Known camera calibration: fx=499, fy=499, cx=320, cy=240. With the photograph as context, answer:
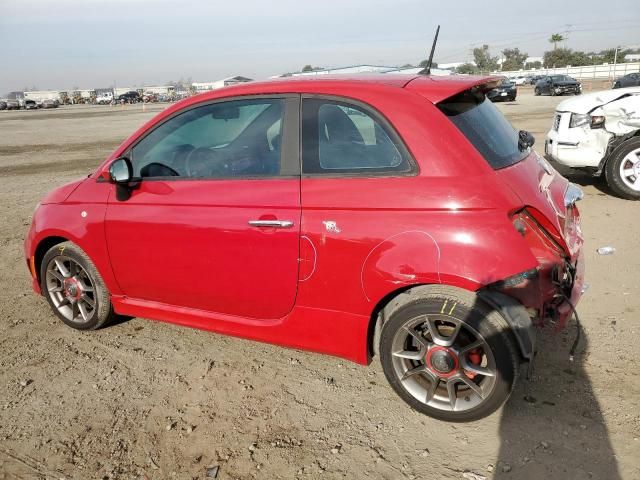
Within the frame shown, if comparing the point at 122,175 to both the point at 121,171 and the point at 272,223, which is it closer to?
the point at 121,171

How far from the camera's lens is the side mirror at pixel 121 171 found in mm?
3117

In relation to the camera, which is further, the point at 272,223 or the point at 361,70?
the point at 361,70

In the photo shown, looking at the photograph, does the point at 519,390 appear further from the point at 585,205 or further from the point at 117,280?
the point at 585,205

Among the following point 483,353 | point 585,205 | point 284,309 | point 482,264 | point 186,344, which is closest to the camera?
Result: point 482,264

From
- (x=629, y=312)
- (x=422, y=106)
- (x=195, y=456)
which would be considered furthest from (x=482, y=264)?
(x=629, y=312)

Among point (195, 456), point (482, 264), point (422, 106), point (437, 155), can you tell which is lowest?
point (195, 456)

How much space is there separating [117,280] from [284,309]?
4.45 feet

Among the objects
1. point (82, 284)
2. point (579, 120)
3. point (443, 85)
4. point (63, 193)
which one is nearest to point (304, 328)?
point (443, 85)

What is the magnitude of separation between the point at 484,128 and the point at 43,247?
3.34 metres

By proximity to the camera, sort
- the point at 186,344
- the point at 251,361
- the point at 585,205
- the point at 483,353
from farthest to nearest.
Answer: the point at 585,205 < the point at 186,344 < the point at 251,361 < the point at 483,353

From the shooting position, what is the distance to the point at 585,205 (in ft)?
21.8

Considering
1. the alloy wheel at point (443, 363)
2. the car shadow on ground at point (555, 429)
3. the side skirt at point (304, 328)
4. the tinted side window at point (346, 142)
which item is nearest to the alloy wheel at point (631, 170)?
the car shadow on ground at point (555, 429)

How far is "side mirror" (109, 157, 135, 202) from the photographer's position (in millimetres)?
3119

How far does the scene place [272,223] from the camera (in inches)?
107
